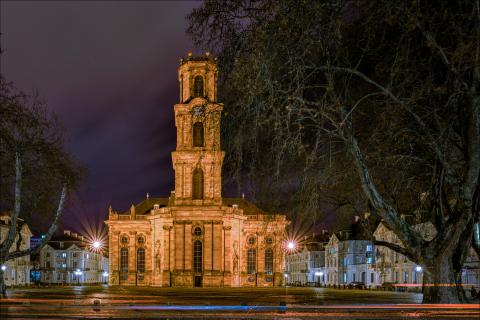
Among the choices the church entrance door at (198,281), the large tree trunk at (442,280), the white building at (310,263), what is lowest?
the white building at (310,263)

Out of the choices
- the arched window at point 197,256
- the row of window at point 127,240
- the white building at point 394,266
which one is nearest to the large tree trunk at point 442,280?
the white building at point 394,266

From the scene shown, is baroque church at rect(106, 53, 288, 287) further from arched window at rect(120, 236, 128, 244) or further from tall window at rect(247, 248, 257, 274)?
arched window at rect(120, 236, 128, 244)

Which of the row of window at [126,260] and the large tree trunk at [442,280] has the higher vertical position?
the large tree trunk at [442,280]

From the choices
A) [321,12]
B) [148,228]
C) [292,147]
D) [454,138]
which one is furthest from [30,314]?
[148,228]

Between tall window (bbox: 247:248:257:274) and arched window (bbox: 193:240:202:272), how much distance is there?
27.5 ft

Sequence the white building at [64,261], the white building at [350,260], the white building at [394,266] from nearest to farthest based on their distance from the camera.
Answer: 1. the white building at [394,266]
2. the white building at [350,260]
3. the white building at [64,261]

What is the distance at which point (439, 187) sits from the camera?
777 inches

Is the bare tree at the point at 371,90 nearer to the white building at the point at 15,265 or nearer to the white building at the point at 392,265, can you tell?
the white building at the point at 392,265

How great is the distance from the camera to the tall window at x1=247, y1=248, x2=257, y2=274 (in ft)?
288

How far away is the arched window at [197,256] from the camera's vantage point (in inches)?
3233

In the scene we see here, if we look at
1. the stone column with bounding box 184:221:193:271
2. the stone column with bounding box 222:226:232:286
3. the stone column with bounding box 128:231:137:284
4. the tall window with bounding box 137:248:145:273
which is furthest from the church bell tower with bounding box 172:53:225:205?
the tall window with bounding box 137:248:145:273

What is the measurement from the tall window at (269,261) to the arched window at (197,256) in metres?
10.3

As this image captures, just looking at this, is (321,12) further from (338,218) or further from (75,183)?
(75,183)

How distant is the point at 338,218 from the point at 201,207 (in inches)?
2248
